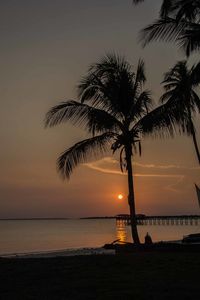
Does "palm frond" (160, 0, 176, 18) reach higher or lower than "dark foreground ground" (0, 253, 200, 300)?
higher

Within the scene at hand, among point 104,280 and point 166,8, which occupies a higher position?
point 166,8

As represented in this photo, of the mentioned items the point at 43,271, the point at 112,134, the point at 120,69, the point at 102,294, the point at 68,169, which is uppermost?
the point at 120,69

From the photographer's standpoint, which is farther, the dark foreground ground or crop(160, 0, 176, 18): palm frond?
crop(160, 0, 176, 18): palm frond

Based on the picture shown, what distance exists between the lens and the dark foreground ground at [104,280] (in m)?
9.28

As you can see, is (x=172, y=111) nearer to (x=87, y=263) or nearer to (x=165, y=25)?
(x=165, y=25)

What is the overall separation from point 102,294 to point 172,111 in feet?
33.6

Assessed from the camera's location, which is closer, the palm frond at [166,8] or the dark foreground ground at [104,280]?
the dark foreground ground at [104,280]

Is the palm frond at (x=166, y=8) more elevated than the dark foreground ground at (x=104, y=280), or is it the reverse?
the palm frond at (x=166, y=8)

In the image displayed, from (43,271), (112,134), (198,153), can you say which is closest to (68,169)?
(112,134)

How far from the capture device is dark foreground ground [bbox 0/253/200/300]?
928cm

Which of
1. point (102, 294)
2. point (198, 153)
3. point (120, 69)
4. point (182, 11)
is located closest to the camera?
point (102, 294)

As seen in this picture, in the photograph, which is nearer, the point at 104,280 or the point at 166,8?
the point at 104,280

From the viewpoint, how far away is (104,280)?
1114 centimetres

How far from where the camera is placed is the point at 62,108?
71.3ft
